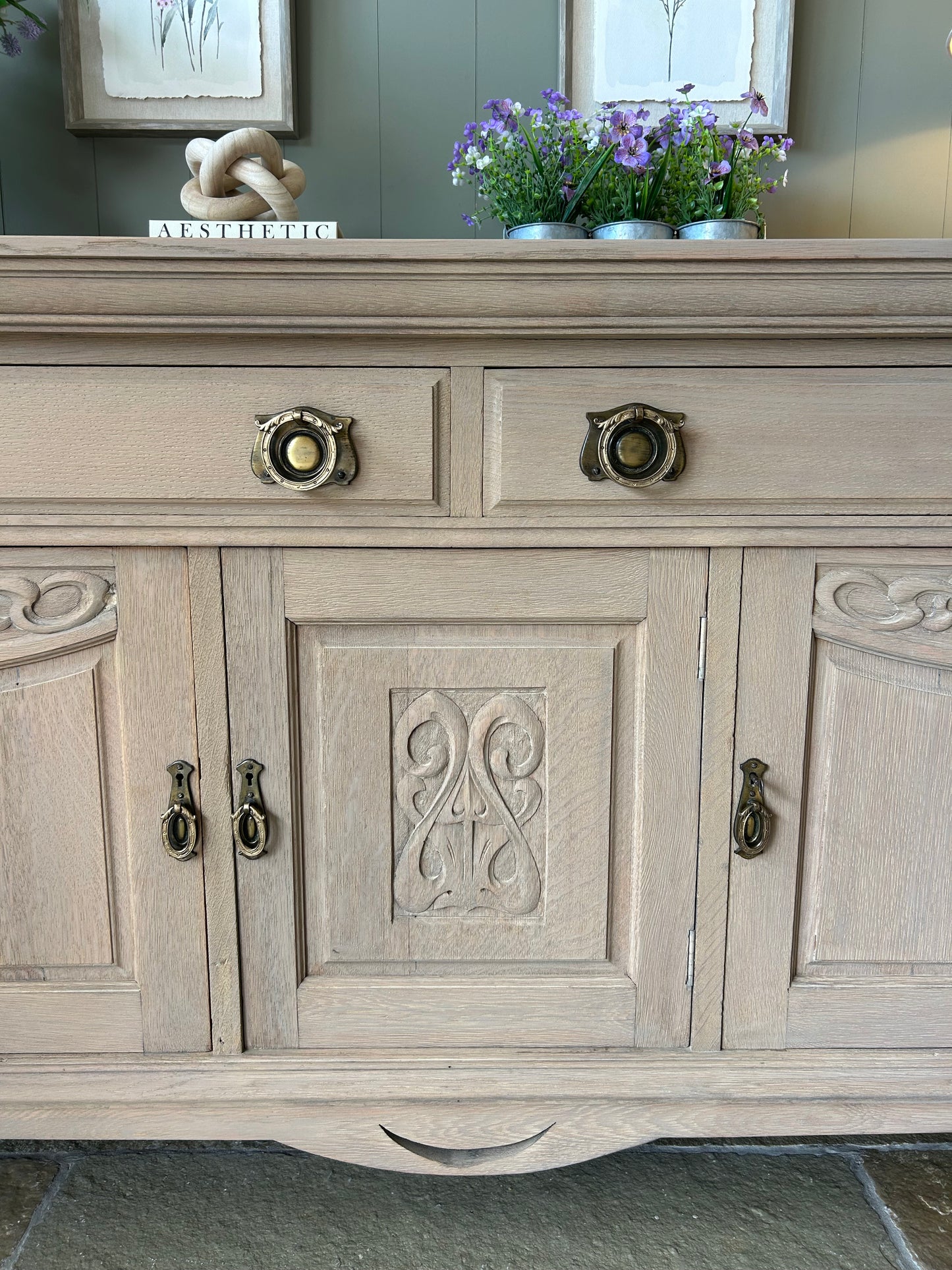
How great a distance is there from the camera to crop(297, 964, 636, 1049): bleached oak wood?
81 centimetres

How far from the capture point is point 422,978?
0.81 meters

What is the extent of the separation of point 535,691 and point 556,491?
0.61 ft

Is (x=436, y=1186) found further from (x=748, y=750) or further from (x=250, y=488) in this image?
(x=250, y=488)

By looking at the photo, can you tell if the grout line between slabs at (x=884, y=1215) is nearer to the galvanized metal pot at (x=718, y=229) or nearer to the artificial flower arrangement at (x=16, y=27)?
the galvanized metal pot at (x=718, y=229)

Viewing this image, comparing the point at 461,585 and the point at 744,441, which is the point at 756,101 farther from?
the point at 461,585

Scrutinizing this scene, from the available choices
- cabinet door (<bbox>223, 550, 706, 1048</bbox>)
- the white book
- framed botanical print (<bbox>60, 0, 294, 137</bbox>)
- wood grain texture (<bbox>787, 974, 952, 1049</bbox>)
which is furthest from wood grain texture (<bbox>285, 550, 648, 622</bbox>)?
framed botanical print (<bbox>60, 0, 294, 137</bbox>)

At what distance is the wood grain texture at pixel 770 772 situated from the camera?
0.76 meters

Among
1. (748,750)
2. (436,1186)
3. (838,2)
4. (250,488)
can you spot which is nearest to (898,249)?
(748,750)

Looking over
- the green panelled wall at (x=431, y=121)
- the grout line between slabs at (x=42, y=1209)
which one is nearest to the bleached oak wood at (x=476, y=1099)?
the grout line between slabs at (x=42, y=1209)

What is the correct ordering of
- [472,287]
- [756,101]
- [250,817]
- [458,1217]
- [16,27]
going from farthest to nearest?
[16,27], [756,101], [458,1217], [250,817], [472,287]

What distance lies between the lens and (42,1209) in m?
0.89

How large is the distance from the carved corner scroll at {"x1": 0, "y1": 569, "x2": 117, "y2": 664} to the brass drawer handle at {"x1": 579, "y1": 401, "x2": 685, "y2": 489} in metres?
0.45

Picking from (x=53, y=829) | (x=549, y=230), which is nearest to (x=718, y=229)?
(x=549, y=230)

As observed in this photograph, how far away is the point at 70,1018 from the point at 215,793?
272 mm
